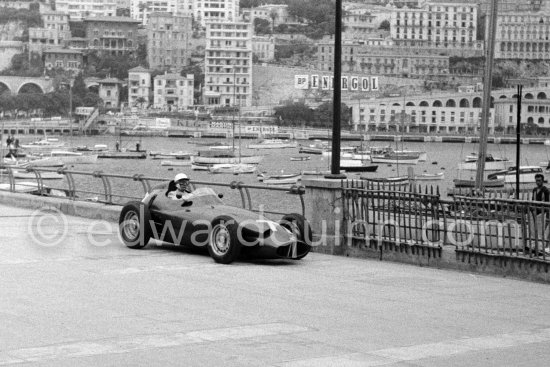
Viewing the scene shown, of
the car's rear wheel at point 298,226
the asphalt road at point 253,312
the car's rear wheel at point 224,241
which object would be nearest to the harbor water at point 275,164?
the car's rear wheel at point 298,226

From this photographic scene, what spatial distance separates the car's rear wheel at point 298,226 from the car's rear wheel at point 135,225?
6.06 ft

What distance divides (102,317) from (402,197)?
19.3ft

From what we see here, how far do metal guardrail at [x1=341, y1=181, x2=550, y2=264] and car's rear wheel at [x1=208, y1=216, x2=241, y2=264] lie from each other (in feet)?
7.18

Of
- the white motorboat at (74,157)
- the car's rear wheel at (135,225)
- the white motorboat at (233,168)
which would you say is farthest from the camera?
the white motorboat at (74,157)

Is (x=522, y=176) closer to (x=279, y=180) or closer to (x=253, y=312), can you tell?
(x=279, y=180)

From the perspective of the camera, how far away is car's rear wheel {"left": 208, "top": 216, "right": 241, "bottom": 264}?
16047 mm

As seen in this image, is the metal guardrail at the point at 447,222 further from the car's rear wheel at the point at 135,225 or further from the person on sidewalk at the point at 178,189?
the car's rear wheel at the point at 135,225

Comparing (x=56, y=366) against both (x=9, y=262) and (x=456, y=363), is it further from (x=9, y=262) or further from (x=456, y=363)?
(x=9, y=262)

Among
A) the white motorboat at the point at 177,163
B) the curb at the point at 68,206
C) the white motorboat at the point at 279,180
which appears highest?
the curb at the point at 68,206

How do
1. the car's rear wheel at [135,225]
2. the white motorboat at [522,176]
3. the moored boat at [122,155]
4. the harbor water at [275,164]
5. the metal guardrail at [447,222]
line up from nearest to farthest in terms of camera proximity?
the metal guardrail at [447,222] < the car's rear wheel at [135,225] < the white motorboat at [522,176] < the harbor water at [275,164] < the moored boat at [122,155]

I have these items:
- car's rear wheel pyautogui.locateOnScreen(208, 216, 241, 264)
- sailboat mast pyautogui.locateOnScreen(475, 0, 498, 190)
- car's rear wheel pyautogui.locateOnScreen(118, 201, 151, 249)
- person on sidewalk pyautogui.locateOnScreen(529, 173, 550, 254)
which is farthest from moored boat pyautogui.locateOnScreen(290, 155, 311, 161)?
person on sidewalk pyautogui.locateOnScreen(529, 173, 550, 254)

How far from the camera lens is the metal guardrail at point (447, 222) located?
15.5m

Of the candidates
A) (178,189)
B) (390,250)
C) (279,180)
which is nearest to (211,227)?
(178,189)

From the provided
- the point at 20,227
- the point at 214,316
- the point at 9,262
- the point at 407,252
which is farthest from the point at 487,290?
Answer: the point at 20,227
